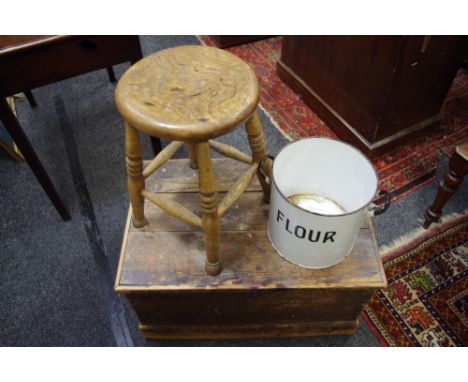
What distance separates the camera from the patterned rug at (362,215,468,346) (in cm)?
122

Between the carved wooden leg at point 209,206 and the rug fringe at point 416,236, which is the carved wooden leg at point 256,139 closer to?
the carved wooden leg at point 209,206

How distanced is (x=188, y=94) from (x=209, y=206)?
0.24m

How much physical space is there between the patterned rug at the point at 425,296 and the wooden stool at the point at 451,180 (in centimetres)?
8

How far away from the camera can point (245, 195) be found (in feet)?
3.84

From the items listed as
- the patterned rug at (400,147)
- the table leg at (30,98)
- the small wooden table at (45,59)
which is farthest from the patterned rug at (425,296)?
the table leg at (30,98)

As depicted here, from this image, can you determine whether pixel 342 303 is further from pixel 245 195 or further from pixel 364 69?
pixel 364 69

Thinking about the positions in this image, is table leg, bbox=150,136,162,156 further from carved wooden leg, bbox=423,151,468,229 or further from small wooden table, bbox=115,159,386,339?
carved wooden leg, bbox=423,151,468,229

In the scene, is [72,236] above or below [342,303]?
below

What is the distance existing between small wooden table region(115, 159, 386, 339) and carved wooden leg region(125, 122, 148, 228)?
0.05m

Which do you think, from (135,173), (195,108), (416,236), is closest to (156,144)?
(135,173)

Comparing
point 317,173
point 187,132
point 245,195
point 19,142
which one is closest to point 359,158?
point 317,173

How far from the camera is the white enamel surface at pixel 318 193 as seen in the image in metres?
0.87

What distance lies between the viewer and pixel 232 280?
39.4 inches

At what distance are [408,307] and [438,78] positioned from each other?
946mm
